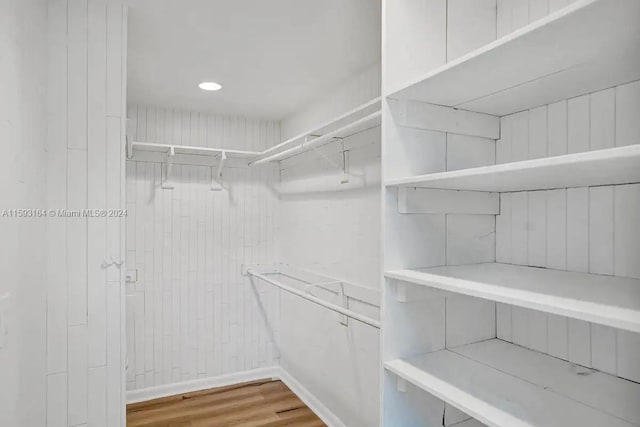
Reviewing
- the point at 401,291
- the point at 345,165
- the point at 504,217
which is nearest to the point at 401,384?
the point at 401,291

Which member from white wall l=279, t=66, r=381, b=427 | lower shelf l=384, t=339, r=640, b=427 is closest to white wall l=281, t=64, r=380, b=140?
white wall l=279, t=66, r=381, b=427

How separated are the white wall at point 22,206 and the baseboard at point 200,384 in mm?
1682

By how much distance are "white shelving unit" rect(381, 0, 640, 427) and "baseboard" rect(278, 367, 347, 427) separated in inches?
60.9

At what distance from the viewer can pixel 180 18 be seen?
1784mm

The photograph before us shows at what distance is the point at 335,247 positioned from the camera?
8.69 feet

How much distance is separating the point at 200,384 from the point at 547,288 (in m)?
3.04

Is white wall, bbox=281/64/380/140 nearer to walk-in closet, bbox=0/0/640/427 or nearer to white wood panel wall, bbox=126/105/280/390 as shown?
walk-in closet, bbox=0/0/640/427

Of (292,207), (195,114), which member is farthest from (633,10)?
(195,114)

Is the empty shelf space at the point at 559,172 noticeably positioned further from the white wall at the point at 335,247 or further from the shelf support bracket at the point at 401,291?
the white wall at the point at 335,247

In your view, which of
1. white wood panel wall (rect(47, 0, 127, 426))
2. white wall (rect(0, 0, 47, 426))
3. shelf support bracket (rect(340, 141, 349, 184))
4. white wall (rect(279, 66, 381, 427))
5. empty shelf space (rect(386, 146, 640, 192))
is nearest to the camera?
empty shelf space (rect(386, 146, 640, 192))

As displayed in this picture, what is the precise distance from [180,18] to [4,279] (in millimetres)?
1282

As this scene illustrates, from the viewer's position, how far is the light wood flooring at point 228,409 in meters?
2.74

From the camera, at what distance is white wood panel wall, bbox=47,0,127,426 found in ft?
5.22

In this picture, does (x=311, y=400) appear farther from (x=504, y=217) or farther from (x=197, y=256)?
(x=504, y=217)
